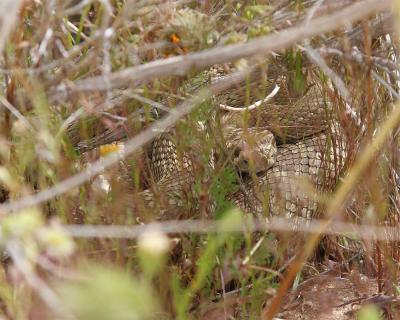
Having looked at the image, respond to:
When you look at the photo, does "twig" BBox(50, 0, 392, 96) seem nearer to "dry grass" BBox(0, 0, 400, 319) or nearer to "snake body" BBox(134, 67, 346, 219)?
"dry grass" BBox(0, 0, 400, 319)

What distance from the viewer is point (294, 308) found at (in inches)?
92.2

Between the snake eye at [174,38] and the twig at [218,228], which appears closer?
the twig at [218,228]

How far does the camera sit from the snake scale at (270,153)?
2205 mm

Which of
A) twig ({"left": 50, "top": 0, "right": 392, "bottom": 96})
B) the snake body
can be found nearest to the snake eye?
twig ({"left": 50, "top": 0, "right": 392, "bottom": 96})

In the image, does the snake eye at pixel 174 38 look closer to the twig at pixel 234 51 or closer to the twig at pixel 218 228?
the twig at pixel 234 51

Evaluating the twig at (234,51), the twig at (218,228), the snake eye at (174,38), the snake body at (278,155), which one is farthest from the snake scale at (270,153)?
the twig at (234,51)

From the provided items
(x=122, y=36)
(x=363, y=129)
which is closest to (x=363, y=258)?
(x=363, y=129)

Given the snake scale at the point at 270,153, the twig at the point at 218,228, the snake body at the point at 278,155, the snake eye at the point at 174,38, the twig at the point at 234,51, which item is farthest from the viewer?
the snake body at the point at 278,155

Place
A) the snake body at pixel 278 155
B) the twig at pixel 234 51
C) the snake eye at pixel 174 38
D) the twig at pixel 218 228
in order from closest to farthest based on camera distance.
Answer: the twig at pixel 234 51 < the twig at pixel 218 228 < the snake eye at pixel 174 38 < the snake body at pixel 278 155

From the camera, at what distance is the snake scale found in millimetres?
2205

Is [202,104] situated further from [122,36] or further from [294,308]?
[294,308]

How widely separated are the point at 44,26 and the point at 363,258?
161cm

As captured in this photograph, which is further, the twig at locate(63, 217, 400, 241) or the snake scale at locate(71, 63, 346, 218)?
the snake scale at locate(71, 63, 346, 218)

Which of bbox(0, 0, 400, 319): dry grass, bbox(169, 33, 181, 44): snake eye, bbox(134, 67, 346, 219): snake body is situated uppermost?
bbox(169, 33, 181, 44): snake eye
